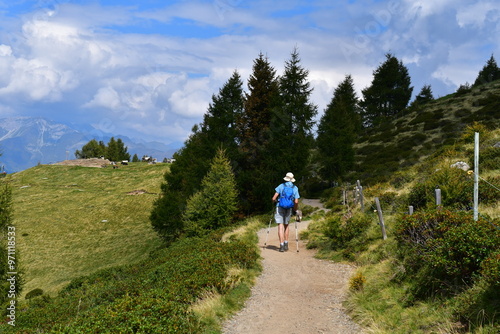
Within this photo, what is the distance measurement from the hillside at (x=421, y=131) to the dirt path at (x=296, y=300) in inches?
760

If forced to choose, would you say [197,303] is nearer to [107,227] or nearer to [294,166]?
[294,166]

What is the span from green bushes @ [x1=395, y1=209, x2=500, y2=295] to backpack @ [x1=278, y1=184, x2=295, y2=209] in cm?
512

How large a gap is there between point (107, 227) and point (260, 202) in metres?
26.7

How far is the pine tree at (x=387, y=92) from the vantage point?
62719 mm

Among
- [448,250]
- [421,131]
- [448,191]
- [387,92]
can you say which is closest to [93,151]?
[387,92]

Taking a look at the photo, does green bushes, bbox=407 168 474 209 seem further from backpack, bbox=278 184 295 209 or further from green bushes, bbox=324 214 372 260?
backpack, bbox=278 184 295 209

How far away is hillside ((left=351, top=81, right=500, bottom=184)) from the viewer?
36.0 metres

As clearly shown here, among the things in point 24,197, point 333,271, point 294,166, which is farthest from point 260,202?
point 24,197

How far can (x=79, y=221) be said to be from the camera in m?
46.2

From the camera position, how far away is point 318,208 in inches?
1089

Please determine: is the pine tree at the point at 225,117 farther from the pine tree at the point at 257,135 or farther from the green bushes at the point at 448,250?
the green bushes at the point at 448,250

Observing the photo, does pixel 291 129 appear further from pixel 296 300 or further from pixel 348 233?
pixel 296 300

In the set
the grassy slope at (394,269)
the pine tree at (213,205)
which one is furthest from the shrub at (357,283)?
the pine tree at (213,205)

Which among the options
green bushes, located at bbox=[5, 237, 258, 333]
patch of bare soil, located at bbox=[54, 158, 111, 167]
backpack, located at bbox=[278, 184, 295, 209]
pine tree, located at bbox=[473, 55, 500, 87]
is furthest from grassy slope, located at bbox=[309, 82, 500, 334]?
patch of bare soil, located at bbox=[54, 158, 111, 167]
